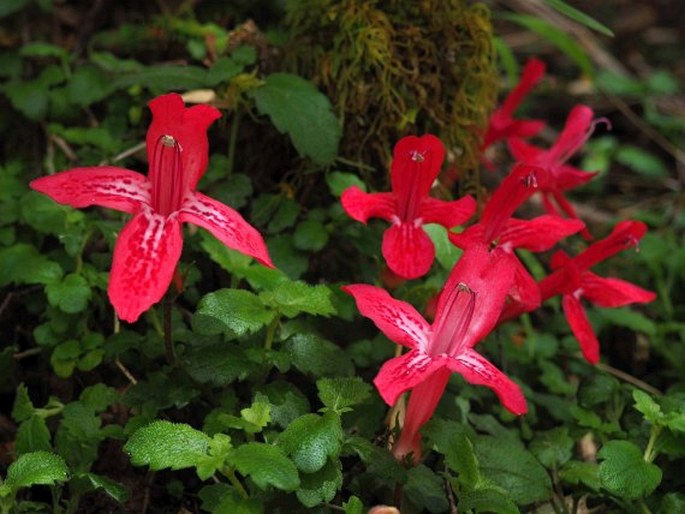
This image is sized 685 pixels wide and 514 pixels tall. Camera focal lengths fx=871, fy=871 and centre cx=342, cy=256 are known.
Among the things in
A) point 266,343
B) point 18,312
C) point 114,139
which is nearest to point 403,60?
point 114,139

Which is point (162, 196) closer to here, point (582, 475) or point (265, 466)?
point (265, 466)

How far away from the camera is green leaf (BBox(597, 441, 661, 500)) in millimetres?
1621

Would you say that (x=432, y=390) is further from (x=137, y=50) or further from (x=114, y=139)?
(x=137, y=50)

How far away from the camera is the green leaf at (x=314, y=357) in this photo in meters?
1.73

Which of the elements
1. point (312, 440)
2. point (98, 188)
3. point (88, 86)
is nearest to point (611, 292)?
point (312, 440)

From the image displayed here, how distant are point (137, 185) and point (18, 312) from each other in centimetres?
67

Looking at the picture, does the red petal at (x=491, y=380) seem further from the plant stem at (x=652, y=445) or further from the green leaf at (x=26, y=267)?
the green leaf at (x=26, y=267)

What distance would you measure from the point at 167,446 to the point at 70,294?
21.8 inches

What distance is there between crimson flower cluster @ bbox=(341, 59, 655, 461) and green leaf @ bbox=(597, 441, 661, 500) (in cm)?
27

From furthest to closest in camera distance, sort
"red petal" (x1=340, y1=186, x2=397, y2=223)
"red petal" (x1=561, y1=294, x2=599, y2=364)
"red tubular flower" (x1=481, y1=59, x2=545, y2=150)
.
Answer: "red tubular flower" (x1=481, y1=59, x2=545, y2=150), "red petal" (x1=561, y1=294, x2=599, y2=364), "red petal" (x1=340, y1=186, x2=397, y2=223)

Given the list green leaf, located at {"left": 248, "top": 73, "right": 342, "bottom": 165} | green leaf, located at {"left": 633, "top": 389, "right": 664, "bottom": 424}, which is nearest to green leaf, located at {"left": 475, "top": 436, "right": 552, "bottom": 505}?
green leaf, located at {"left": 633, "top": 389, "right": 664, "bottom": 424}

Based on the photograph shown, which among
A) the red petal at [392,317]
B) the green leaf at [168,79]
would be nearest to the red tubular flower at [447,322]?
the red petal at [392,317]

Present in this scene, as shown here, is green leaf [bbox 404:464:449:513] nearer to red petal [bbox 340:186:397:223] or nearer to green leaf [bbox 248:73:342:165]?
red petal [bbox 340:186:397:223]

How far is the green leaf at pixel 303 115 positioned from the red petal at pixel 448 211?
348 mm
